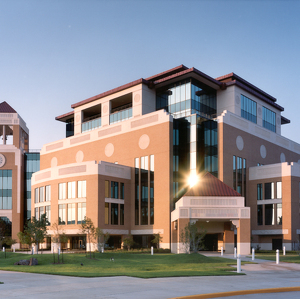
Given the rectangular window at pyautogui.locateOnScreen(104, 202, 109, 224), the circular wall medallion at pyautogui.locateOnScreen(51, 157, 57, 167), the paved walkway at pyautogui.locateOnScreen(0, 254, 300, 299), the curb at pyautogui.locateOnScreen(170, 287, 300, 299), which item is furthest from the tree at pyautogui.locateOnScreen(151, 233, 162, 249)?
the curb at pyautogui.locateOnScreen(170, 287, 300, 299)

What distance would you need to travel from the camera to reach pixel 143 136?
5488 cm

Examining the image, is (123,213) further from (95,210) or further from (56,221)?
(56,221)

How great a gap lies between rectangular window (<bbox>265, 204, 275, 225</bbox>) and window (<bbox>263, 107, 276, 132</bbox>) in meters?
16.9

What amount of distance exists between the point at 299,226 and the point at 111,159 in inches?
1029

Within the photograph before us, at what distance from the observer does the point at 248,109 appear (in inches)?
2464

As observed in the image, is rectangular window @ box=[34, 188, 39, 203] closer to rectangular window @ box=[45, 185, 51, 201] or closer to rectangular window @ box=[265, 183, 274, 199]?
rectangular window @ box=[45, 185, 51, 201]

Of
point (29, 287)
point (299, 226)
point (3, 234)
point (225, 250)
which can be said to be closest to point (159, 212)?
point (225, 250)

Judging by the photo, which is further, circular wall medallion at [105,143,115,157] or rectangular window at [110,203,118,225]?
circular wall medallion at [105,143,115,157]

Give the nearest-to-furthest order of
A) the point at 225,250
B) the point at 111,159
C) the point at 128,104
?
the point at 225,250, the point at 111,159, the point at 128,104

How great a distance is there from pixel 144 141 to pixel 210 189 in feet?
41.1

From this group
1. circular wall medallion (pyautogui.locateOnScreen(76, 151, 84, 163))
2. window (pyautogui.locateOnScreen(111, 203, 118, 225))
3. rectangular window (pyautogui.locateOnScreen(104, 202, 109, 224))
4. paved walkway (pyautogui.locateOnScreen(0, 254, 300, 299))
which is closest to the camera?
paved walkway (pyautogui.locateOnScreen(0, 254, 300, 299))

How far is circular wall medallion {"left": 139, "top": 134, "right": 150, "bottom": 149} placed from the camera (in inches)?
2137

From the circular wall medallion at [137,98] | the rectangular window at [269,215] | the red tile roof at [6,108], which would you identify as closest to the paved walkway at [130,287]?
the rectangular window at [269,215]

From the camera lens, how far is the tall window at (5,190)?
71.2m
